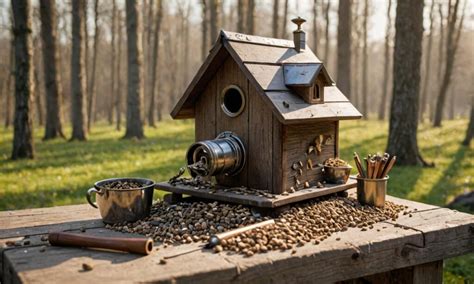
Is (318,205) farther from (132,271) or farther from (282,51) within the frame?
(132,271)

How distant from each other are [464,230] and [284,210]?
1.33 meters

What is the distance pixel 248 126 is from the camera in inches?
140

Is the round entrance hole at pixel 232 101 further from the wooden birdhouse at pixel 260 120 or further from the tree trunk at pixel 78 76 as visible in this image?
the tree trunk at pixel 78 76

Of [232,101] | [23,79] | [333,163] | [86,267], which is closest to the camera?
[86,267]

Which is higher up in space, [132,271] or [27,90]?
[27,90]

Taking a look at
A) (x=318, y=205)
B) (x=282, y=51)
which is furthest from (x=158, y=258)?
(x=282, y=51)

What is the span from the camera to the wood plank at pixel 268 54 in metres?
3.50

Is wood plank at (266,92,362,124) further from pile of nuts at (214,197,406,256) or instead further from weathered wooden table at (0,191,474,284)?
weathered wooden table at (0,191,474,284)

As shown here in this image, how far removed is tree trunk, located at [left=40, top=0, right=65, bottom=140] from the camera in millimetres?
16422

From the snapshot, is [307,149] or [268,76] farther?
[307,149]

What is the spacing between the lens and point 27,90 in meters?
11.0

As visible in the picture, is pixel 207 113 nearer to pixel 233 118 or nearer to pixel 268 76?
pixel 233 118

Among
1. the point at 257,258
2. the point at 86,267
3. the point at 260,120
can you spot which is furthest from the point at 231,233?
the point at 260,120

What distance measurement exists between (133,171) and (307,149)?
645 centimetres
